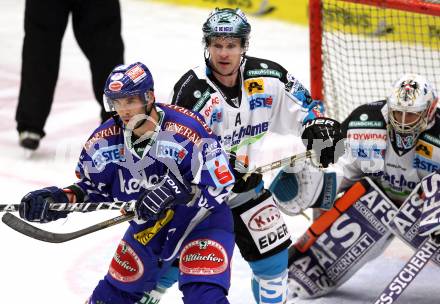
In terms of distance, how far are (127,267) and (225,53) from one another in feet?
3.04

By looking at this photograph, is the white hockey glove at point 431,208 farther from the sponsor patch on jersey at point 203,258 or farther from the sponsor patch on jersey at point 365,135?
the sponsor patch on jersey at point 203,258

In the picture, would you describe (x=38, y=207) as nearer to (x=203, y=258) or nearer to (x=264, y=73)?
(x=203, y=258)

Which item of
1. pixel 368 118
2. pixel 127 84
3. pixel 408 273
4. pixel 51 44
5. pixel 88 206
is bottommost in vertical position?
pixel 408 273

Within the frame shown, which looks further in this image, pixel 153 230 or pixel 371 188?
pixel 371 188

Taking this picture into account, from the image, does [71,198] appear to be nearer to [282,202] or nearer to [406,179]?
[282,202]

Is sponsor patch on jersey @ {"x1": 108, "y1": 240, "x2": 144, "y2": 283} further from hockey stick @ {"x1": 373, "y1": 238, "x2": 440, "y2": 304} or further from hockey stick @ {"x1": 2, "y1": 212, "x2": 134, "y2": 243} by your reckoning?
hockey stick @ {"x1": 373, "y1": 238, "x2": 440, "y2": 304}

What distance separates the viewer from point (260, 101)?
4273 millimetres

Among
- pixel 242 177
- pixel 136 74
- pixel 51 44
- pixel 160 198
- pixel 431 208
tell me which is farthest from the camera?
pixel 51 44

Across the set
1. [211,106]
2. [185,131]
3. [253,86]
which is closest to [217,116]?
[211,106]

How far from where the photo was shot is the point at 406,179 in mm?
4684

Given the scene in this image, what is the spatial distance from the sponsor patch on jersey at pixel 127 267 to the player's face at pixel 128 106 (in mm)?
515

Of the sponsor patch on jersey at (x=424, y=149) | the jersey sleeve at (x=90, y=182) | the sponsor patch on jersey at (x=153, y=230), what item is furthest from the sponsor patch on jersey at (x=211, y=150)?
the sponsor patch on jersey at (x=424, y=149)

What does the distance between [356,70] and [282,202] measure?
195cm

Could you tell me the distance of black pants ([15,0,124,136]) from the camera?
20.4 feet
